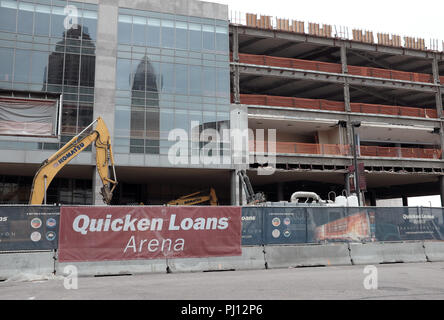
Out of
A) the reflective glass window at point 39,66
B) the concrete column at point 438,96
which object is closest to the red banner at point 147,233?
the reflective glass window at point 39,66

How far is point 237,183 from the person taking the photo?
31.5m

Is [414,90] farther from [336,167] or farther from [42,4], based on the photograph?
[42,4]

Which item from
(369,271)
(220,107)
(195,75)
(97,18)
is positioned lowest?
(369,271)

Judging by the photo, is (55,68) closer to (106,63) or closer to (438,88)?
(106,63)

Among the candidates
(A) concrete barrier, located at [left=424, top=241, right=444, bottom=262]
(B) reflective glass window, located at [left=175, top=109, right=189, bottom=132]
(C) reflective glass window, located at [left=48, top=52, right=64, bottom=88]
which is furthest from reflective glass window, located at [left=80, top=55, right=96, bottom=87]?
(A) concrete barrier, located at [left=424, top=241, right=444, bottom=262]

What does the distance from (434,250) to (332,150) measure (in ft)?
61.7

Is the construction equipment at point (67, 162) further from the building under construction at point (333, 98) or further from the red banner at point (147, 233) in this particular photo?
the building under construction at point (333, 98)

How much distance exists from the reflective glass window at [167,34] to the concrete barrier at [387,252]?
849 inches

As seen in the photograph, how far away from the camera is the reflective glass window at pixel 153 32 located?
104 ft

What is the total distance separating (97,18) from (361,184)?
22.6 metres

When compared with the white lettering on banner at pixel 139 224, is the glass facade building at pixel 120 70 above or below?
above

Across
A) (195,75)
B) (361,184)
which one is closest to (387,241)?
(361,184)

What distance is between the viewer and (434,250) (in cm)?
1769

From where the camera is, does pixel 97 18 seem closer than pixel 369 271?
No
